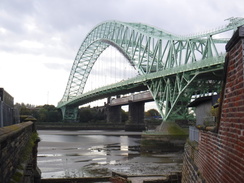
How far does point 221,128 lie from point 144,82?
54.9 metres

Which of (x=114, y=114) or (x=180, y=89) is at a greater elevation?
(x=180, y=89)

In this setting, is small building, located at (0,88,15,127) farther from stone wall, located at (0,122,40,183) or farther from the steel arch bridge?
the steel arch bridge

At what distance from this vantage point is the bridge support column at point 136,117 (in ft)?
339

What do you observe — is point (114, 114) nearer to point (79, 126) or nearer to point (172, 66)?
point (79, 126)

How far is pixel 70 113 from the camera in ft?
427

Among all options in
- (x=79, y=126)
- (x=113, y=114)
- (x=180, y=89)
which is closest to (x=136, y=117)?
(x=79, y=126)

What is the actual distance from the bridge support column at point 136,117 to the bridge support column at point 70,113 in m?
30.5

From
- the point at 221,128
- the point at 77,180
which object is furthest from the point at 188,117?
the point at 221,128

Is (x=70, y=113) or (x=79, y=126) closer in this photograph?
(x=79, y=126)

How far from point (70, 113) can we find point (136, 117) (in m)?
35.3

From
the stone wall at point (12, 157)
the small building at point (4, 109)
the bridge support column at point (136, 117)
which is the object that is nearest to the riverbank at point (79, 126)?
the bridge support column at point (136, 117)

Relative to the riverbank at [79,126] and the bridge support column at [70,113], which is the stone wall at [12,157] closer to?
the riverbank at [79,126]

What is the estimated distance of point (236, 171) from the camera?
209 inches

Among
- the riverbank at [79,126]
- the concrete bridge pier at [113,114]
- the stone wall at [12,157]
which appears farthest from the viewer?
the concrete bridge pier at [113,114]
